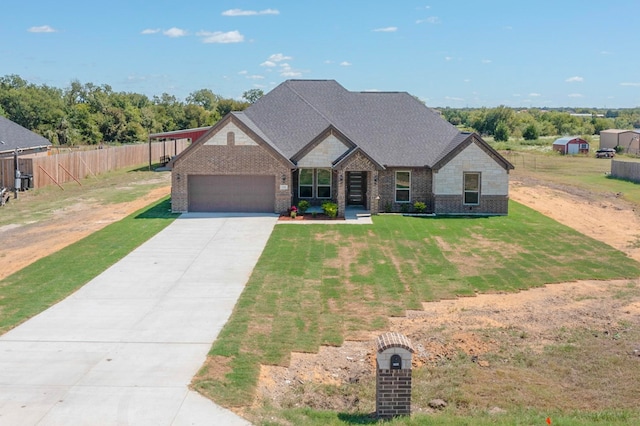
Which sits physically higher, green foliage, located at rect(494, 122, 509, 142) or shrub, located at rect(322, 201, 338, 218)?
green foliage, located at rect(494, 122, 509, 142)

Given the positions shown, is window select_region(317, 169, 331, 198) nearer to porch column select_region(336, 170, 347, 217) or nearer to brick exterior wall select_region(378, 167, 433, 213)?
porch column select_region(336, 170, 347, 217)

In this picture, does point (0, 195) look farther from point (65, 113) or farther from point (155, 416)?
point (65, 113)

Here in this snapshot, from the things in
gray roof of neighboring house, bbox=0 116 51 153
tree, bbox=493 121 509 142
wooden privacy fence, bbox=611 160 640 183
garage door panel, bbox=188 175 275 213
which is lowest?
garage door panel, bbox=188 175 275 213

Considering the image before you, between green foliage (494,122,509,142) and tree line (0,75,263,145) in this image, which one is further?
green foliage (494,122,509,142)

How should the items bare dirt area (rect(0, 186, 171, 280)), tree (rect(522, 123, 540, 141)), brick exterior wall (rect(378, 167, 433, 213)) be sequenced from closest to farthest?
bare dirt area (rect(0, 186, 171, 280))
brick exterior wall (rect(378, 167, 433, 213))
tree (rect(522, 123, 540, 141))

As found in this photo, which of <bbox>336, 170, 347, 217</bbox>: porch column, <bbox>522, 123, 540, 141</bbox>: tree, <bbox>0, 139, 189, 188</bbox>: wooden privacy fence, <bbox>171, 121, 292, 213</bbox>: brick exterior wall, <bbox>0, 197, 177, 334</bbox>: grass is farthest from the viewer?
<bbox>522, 123, 540, 141</bbox>: tree

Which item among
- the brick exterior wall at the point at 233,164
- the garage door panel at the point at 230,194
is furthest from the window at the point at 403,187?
the garage door panel at the point at 230,194

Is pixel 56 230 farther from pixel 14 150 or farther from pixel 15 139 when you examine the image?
pixel 15 139

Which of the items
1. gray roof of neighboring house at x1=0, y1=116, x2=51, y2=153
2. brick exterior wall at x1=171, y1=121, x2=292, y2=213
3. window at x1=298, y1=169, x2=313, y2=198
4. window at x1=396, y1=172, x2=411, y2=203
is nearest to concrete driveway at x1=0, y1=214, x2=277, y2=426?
brick exterior wall at x1=171, y1=121, x2=292, y2=213
